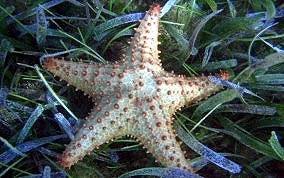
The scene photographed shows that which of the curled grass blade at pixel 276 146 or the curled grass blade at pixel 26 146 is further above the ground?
the curled grass blade at pixel 276 146

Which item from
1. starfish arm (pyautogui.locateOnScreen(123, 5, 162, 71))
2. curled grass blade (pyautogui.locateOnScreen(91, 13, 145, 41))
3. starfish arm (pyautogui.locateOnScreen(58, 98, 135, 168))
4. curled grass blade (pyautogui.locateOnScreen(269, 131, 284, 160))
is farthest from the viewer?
curled grass blade (pyautogui.locateOnScreen(91, 13, 145, 41))

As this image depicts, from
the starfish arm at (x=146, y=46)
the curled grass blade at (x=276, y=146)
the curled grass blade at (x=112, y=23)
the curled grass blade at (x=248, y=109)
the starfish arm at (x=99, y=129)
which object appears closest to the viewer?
the starfish arm at (x=99, y=129)

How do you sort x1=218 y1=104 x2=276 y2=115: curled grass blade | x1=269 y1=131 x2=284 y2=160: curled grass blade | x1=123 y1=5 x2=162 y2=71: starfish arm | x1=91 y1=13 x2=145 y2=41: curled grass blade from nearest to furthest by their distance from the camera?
x1=269 y1=131 x2=284 y2=160: curled grass blade → x1=123 y1=5 x2=162 y2=71: starfish arm → x1=218 y1=104 x2=276 y2=115: curled grass blade → x1=91 y1=13 x2=145 y2=41: curled grass blade

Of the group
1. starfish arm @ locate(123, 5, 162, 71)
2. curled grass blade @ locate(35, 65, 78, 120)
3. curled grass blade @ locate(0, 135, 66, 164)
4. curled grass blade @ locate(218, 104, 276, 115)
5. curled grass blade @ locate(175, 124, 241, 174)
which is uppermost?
starfish arm @ locate(123, 5, 162, 71)

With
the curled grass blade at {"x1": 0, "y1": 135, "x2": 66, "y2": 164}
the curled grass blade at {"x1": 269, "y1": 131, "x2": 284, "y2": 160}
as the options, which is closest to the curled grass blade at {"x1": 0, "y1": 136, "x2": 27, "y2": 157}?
the curled grass blade at {"x1": 0, "y1": 135, "x2": 66, "y2": 164}

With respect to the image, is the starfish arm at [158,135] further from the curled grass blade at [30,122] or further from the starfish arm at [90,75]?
the curled grass blade at [30,122]

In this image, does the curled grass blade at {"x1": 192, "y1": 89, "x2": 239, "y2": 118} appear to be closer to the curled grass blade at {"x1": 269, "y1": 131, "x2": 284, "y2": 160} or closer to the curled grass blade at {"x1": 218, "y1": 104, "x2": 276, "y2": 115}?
the curled grass blade at {"x1": 218, "y1": 104, "x2": 276, "y2": 115}

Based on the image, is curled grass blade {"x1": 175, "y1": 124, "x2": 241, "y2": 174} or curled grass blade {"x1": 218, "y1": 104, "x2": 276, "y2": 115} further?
curled grass blade {"x1": 218, "y1": 104, "x2": 276, "y2": 115}

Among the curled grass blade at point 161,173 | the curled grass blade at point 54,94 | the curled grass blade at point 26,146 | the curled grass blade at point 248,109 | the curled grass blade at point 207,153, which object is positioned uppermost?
the curled grass blade at point 248,109

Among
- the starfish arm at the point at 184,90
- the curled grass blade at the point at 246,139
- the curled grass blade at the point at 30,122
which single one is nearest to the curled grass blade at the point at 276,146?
the curled grass blade at the point at 246,139

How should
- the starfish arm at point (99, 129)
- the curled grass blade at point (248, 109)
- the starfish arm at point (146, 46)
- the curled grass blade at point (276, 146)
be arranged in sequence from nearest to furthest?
the starfish arm at point (99, 129), the curled grass blade at point (276, 146), the starfish arm at point (146, 46), the curled grass blade at point (248, 109)
